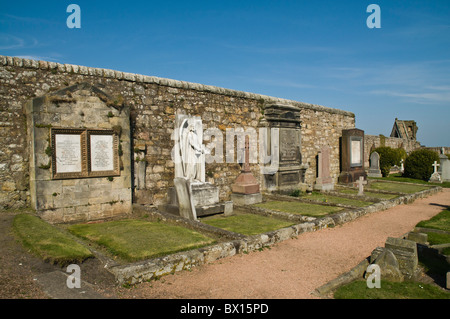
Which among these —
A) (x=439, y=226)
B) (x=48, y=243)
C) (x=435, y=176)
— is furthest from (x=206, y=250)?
(x=435, y=176)

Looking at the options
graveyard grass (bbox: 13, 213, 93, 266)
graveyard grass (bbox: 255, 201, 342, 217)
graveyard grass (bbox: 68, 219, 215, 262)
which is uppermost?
graveyard grass (bbox: 13, 213, 93, 266)

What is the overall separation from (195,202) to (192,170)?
88 cm

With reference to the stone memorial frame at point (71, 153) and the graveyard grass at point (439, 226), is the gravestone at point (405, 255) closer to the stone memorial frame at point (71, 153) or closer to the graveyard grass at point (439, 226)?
the graveyard grass at point (439, 226)

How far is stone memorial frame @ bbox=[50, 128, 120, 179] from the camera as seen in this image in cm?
645

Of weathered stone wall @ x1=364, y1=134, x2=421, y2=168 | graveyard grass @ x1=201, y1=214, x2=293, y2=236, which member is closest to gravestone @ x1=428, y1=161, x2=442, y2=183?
weathered stone wall @ x1=364, y1=134, x2=421, y2=168

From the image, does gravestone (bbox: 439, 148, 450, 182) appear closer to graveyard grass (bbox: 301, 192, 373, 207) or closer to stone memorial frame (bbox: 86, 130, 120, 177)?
graveyard grass (bbox: 301, 192, 373, 207)

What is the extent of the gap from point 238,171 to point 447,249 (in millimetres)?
6680

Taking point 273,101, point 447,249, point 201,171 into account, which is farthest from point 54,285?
point 273,101

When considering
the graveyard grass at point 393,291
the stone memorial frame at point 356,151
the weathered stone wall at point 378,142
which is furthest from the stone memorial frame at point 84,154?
the weathered stone wall at point 378,142

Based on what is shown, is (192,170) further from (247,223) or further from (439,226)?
(439,226)

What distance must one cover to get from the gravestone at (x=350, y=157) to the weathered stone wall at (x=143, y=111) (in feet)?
9.19

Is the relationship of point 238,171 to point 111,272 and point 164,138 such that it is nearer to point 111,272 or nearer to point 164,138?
point 164,138

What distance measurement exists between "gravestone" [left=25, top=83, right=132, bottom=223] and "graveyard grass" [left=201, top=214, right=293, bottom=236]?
2305 mm
